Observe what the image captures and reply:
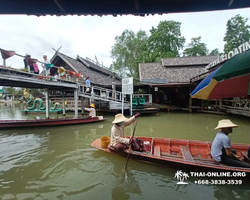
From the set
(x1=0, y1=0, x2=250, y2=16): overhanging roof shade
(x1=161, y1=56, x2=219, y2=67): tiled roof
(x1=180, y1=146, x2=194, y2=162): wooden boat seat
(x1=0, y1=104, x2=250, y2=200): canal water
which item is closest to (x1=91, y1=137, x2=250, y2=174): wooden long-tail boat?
A: (x1=180, y1=146, x2=194, y2=162): wooden boat seat

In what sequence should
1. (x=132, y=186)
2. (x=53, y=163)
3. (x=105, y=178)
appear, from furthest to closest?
(x=53, y=163) < (x=105, y=178) < (x=132, y=186)

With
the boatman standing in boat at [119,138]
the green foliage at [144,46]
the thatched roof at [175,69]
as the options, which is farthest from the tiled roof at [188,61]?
the boatman standing in boat at [119,138]

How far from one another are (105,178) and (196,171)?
6.83 feet

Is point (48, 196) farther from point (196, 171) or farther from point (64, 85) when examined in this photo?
point (64, 85)

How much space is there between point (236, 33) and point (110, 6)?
111ft

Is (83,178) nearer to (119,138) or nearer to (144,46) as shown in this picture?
(119,138)

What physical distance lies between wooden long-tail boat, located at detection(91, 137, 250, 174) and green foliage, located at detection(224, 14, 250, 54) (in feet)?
89.7

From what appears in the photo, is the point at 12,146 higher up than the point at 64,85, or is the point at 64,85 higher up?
the point at 64,85

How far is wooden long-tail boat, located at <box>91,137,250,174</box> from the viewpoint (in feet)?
10.7

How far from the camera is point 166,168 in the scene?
3750 millimetres

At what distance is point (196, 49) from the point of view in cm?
3067

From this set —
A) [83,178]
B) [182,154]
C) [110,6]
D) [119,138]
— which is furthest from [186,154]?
[110,6]

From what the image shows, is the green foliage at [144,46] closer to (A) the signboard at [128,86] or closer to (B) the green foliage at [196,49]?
(B) the green foliage at [196,49]

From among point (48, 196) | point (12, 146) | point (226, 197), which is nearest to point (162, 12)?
point (226, 197)
